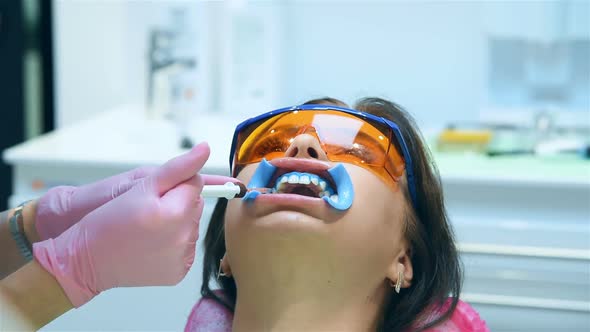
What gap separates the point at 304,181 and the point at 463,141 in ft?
4.29

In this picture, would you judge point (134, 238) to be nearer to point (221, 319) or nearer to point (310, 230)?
point (310, 230)

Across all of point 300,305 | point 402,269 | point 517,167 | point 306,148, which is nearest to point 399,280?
point 402,269

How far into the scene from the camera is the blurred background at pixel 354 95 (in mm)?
2012

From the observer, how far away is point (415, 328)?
1.37 metres

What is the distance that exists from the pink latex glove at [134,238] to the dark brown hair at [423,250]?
44 cm

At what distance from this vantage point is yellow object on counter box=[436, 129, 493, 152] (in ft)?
7.75

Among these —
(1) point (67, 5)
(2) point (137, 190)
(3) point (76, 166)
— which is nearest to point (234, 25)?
(1) point (67, 5)

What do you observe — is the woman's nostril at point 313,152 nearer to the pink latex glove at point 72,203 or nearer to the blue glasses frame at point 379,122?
the blue glasses frame at point 379,122

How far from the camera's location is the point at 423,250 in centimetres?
136

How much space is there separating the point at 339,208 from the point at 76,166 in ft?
4.10

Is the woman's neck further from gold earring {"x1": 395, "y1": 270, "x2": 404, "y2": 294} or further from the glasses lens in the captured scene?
the glasses lens

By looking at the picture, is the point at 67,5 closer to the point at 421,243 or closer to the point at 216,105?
the point at 216,105

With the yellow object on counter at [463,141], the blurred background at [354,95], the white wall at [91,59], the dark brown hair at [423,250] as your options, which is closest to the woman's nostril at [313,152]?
the dark brown hair at [423,250]

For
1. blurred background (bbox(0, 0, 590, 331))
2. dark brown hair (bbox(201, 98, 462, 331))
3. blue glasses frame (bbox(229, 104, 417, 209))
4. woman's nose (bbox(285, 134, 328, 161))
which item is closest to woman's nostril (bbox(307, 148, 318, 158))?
woman's nose (bbox(285, 134, 328, 161))
